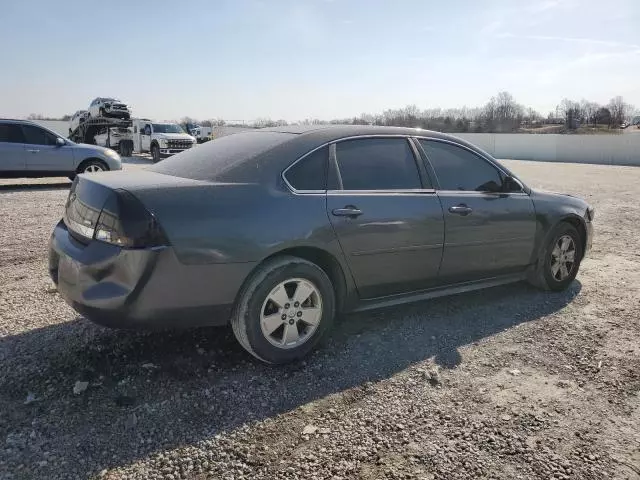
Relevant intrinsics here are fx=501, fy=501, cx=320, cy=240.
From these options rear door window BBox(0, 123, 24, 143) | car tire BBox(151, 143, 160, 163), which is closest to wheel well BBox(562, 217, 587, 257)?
rear door window BBox(0, 123, 24, 143)

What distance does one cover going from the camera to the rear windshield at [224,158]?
3.32 m

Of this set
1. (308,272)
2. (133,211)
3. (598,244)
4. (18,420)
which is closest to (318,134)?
(308,272)

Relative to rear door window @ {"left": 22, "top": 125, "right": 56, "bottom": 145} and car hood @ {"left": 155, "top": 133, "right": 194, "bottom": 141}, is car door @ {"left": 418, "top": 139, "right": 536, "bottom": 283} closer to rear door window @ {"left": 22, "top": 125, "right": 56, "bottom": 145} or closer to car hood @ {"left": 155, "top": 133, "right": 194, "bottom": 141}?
rear door window @ {"left": 22, "top": 125, "right": 56, "bottom": 145}

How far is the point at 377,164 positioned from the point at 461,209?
0.84 m

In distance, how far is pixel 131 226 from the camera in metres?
2.84

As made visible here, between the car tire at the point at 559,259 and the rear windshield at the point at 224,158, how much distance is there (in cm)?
282

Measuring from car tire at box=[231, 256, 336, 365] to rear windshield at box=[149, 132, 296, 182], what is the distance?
66 cm

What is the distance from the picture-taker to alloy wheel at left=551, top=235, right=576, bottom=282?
4.93 meters

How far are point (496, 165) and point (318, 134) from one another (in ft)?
6.06

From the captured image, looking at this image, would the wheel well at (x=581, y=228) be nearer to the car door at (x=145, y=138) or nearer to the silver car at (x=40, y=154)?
the silver car at (x=40, y=154)

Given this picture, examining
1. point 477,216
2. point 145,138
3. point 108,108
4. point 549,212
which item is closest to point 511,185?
point 549,212

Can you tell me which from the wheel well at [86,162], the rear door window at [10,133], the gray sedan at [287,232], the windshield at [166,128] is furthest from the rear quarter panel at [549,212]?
the windshield at [166,128]

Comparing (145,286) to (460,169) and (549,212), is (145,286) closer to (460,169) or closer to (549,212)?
(460,169)

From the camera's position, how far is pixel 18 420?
104 inches
